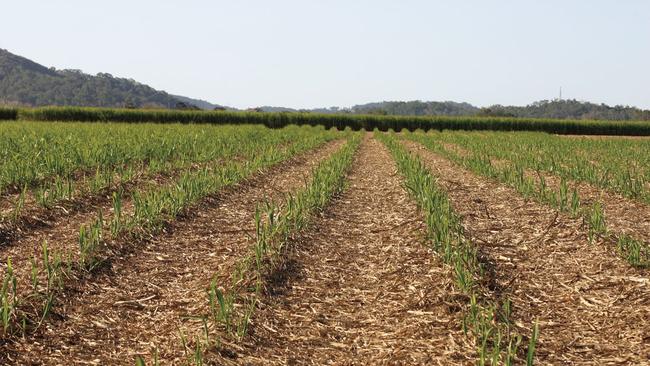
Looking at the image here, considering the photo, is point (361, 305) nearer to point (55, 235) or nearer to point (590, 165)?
point (55, 235)

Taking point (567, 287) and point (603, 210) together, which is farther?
point (603, 210)

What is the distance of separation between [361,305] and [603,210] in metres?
5.64

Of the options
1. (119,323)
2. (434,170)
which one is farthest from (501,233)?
(434,170)

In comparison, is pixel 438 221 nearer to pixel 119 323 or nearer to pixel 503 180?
pixel 119 323

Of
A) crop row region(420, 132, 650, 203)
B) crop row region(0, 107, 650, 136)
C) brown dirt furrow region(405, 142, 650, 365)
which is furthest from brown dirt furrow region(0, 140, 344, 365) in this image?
crop row region(0, 107, 650, 136)

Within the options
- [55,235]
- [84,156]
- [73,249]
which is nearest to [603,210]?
[73,249]

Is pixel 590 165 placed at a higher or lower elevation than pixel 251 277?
higher

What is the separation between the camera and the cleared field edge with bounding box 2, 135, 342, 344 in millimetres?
4543

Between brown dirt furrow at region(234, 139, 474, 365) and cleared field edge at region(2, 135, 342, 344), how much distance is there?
5.45ft

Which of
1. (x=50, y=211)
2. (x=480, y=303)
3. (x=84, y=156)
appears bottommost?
(x=480, y=303)

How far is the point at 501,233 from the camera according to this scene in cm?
768

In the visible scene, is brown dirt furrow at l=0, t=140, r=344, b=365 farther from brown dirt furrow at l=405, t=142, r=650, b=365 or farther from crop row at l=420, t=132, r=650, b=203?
crop row at l=420, t=132, r=650, b=203

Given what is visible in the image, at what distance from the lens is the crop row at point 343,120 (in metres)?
51.4

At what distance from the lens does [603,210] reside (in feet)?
30.3
